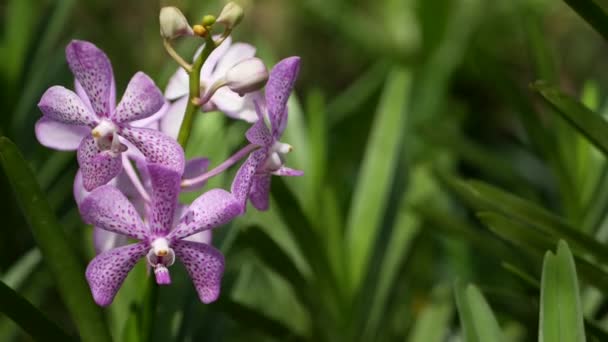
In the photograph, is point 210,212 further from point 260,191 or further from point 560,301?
point 560,301

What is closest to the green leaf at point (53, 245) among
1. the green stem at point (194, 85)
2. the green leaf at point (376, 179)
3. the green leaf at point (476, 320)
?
the green stem at point (194, 85)

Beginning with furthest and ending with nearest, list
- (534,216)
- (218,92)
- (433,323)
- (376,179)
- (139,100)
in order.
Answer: (376,179)
(433,323)
(534,216)
(218,92)
(139,100)

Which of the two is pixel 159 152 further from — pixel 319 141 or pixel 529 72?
pixel 529 72

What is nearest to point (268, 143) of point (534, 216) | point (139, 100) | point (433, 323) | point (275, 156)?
point (275, 156)

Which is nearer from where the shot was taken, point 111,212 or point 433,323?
point 111,212

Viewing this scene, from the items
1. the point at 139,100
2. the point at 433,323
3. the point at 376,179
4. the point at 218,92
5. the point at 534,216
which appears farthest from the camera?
the point at 376,179

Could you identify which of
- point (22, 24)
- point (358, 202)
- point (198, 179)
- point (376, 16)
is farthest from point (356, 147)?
point (198, 179)
